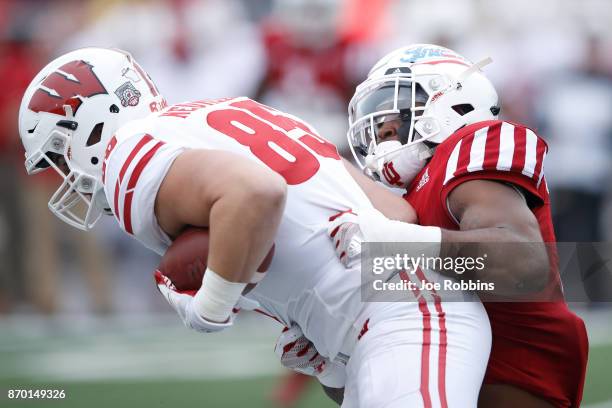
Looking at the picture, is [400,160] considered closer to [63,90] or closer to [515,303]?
[515,303]

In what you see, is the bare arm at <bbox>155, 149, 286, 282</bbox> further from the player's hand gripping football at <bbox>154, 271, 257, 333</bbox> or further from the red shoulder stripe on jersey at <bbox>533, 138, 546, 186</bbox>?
the red shoulder stripe on jersey at <bbox>533, 138, 546, 186</bbox>

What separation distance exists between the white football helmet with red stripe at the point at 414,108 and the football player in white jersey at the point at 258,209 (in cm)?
16

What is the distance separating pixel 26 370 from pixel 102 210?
11.0ft

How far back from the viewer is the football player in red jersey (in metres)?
3.01

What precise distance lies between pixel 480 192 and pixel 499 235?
6.0 inches

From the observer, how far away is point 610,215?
9.76 m

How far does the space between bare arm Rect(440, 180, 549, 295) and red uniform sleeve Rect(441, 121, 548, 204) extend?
0.09 ft

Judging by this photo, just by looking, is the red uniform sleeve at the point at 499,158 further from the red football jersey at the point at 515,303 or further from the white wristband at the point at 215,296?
the white wristband at the point at 215,296

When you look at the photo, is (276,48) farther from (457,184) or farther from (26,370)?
(457,184)

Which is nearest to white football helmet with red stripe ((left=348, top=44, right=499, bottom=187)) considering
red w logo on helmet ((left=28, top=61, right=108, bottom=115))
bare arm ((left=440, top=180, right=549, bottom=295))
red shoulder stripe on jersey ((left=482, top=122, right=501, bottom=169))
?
red shoulder stripe on jersey ((left=482, top=122, right=501, bottom=169))

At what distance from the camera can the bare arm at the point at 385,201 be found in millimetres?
3225

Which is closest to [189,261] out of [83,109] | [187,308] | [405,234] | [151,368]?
[187,308]

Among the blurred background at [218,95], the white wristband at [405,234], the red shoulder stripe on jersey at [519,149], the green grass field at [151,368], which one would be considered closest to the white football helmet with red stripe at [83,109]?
the white wristband at [405,234]

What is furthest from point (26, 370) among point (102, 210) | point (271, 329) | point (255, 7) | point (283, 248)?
point (255, 7)
